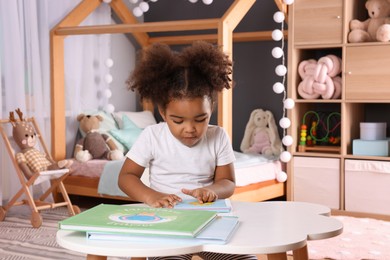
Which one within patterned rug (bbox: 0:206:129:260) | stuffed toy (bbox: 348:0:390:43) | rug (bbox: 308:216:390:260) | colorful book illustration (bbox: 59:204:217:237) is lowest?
rug (bbox: 308:216:390:260)

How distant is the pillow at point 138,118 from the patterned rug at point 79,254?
3.27ft

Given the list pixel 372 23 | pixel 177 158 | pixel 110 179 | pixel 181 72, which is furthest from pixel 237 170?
pixel 181 72

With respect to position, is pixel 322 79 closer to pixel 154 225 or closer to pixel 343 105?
pixel 343 105

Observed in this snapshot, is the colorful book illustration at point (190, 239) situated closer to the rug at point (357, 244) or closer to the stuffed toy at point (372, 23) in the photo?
the rug at point (357, 244)

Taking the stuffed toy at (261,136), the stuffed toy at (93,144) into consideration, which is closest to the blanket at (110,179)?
the stuffed toy at (93,144)

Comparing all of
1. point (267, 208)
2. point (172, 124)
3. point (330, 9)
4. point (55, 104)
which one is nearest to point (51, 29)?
point (55, 104)

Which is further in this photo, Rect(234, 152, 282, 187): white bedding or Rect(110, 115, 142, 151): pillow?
Rect(110, 115, 142, 151): pillow

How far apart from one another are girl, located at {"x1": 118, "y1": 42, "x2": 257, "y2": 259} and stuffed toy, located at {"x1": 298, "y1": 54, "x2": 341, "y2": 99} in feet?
6.93

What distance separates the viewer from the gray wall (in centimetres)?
430

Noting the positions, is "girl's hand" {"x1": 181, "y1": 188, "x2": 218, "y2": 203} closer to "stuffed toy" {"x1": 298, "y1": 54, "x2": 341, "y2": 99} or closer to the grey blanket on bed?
the grey blanket on bed

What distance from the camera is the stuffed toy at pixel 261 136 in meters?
4.10

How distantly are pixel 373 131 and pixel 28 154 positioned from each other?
205 cm

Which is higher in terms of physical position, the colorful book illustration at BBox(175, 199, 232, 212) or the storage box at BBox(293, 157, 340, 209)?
the colorful book illustration at BBox(175, 199, 232, 212)

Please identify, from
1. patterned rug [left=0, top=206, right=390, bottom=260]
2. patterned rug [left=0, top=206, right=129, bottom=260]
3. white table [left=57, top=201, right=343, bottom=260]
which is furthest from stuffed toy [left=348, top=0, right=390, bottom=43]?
white table [left=57, top=201, right=343, bottom=260]
